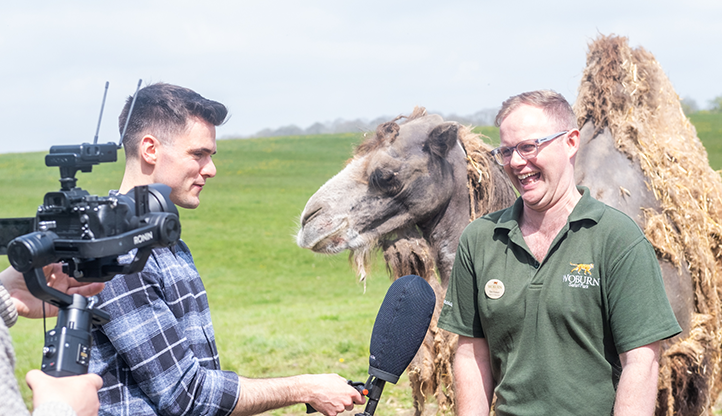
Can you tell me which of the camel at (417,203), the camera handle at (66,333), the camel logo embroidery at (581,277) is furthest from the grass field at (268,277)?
the camera handle at (66,333)

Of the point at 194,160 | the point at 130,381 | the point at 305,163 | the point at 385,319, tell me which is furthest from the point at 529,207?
the point at 305,163

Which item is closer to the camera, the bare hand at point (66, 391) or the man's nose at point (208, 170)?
the bare hand at point (66, 391)

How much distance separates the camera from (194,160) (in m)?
2.62

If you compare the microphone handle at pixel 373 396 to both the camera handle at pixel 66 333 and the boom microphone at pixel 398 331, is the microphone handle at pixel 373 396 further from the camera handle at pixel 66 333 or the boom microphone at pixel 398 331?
the camera handle at pixel 66 333

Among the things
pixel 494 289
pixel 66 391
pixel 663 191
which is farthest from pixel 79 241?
pixel 663 191

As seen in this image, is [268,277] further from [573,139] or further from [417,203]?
[573,139]

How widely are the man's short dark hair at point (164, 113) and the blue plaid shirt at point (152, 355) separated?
52cm

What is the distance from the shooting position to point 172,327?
7.36 feet

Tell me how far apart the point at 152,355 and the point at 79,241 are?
725mm

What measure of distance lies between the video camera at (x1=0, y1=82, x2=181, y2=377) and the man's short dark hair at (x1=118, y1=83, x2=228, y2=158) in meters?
0.76

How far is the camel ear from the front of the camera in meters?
4.12

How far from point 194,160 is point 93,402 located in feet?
4.25

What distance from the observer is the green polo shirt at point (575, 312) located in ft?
7.29

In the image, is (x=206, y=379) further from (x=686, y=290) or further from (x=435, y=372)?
(x=686, y=290)
